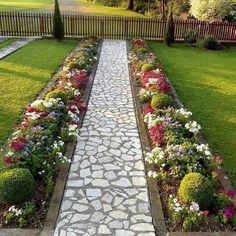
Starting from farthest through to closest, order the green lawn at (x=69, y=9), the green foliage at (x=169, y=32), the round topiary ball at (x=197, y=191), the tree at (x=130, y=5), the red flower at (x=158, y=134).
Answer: the tree at (x=130, y=5)
the green lawn at (x=69, y=9)
the green foliage at (x=169, y=32)
the red flower at (x=158, y=134)
the round topiary ball at (x=197, y=191)

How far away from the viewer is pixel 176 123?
720cm

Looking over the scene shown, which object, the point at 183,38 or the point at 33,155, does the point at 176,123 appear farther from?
the point at 183,38

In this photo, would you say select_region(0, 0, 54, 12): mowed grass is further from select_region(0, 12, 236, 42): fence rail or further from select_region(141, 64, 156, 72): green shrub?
select_region(141, 64, 156, 72): green shrub

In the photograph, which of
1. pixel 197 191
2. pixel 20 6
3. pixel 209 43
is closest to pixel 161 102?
pixel 197 191

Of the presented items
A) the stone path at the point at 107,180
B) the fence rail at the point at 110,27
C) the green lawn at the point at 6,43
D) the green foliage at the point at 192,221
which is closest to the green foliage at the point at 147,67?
the stone path at the point at 107,180

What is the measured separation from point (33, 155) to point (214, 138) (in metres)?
4.28

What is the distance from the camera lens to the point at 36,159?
573cm

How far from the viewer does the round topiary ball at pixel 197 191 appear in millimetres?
4930

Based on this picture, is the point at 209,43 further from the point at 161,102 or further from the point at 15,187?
the point at 15,187

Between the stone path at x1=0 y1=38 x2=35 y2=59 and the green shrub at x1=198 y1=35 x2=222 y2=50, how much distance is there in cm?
1011

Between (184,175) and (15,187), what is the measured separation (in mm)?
2761

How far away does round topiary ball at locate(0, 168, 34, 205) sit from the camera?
490 centimetres

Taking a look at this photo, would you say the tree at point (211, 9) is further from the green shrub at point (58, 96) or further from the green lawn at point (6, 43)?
the green shrub at point (58, 96)

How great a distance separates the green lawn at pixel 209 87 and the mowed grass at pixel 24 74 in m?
4.74
